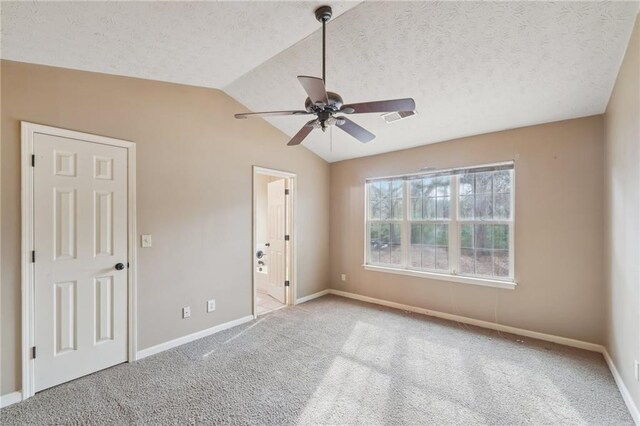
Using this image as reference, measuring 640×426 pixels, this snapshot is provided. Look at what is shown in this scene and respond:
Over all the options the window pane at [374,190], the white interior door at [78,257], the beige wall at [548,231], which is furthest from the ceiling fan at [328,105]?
the window pane at [374,190]

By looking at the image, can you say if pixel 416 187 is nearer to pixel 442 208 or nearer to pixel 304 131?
pixel 442 208

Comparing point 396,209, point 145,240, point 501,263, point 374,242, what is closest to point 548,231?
point 501,263

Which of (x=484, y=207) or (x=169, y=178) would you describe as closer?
(x=169, y=178)

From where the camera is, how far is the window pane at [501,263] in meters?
3.35

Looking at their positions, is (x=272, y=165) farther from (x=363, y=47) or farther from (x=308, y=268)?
(x=363, y=47)

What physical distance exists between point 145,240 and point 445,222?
3.59 metres

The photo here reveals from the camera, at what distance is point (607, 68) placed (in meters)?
2.22

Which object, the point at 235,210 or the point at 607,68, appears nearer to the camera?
the point at 607,68

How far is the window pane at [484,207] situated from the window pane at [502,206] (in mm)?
53

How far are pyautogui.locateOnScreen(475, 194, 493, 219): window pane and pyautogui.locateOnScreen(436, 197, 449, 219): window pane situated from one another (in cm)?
36

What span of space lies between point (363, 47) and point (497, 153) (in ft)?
7.04

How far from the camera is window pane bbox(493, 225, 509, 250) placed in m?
3.35

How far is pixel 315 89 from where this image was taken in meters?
1.62

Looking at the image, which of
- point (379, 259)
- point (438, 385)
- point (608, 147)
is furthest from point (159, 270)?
point (608, 147)
